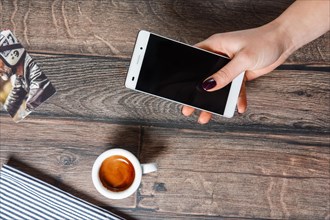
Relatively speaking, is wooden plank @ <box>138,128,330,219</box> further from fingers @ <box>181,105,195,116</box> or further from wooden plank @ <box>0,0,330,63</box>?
wooden plank @ <box>0,0,330,63</box>

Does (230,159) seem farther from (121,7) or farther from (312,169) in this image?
(121,7)

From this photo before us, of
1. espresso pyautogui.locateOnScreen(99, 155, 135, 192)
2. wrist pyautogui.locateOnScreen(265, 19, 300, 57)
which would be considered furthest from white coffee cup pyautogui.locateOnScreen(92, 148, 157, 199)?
wrist pyautogui.locateOnScreen(265, 19, 300, 57)

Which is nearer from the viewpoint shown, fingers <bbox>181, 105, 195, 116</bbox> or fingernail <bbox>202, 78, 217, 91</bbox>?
fingernail <bbox>202, 78, 217, 91</bbox>

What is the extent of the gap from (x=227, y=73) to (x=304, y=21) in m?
0.20

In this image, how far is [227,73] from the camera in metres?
0.79

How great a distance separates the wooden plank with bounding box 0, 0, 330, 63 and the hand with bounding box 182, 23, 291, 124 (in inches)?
3.4

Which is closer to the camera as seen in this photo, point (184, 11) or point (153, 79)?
point (153, 79)

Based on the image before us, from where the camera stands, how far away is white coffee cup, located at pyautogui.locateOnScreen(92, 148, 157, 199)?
84 cm

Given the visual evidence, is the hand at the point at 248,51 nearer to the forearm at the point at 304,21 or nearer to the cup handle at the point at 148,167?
the forearm at the point at 304,21

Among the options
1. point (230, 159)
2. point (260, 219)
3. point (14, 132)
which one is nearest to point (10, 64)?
point (14, 132)

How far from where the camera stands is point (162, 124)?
93 centimetres

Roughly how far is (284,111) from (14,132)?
0.62m

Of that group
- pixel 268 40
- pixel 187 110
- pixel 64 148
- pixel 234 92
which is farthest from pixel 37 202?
pixel 268 40

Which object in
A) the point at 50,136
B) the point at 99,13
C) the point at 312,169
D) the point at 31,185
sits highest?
the point at 99,13
